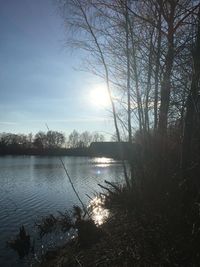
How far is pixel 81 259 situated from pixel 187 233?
268cm

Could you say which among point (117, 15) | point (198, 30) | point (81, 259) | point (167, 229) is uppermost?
point (117, 15)

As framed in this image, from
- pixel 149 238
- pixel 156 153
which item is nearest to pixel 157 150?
pixel 156 153

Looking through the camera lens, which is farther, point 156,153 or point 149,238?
point 156,153

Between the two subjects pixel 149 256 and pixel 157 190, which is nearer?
pixel 149 256

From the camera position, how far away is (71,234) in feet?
46.0

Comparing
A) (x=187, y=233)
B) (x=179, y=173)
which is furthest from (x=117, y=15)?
(x=187, y=233)

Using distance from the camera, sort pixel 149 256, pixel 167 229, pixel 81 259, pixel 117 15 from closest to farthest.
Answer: pixel 149 256, pixel 167 229, pixel 81 259, pixel 117 15

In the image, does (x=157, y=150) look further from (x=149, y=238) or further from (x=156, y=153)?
(x=149, y=238)

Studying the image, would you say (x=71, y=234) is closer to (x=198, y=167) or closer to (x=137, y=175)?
(x=137, y=175)

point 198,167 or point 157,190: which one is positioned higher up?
point 198,167

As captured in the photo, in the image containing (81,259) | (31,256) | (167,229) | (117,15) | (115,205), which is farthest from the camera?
(115,205)

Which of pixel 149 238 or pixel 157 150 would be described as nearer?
pixel 149 238

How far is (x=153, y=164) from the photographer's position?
36.5 ft

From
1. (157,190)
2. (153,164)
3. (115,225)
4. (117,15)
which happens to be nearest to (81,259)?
(115,225)
